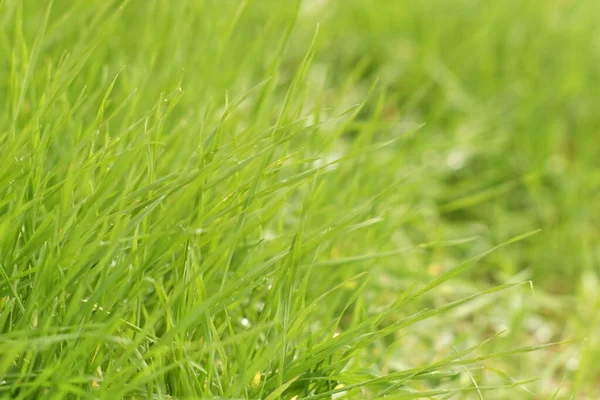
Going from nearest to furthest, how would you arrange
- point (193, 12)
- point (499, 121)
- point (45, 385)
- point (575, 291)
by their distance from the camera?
point (45, 385)
point (193, 12)
point (575, 291)
point (499, 121)

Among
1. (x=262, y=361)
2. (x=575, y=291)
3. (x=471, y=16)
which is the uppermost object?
(x=262, y=361)

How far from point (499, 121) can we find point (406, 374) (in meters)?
1.47

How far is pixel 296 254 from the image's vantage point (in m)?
1.13

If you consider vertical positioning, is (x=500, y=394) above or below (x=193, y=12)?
below

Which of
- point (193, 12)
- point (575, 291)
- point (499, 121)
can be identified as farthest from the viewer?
point (499, 121)

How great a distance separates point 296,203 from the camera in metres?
1.97

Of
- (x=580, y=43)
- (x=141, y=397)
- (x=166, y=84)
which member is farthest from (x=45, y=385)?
(x=580, y=43)

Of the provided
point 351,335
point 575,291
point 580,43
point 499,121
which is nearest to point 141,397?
point 351,335

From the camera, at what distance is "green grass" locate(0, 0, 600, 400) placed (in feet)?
3.40

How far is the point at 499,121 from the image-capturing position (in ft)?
8.00

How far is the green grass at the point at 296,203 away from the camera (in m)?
1.04

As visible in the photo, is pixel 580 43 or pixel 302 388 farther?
pixel 580 43

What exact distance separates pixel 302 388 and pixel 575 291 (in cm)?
123

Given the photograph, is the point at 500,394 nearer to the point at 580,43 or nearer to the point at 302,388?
the point at 302,388
